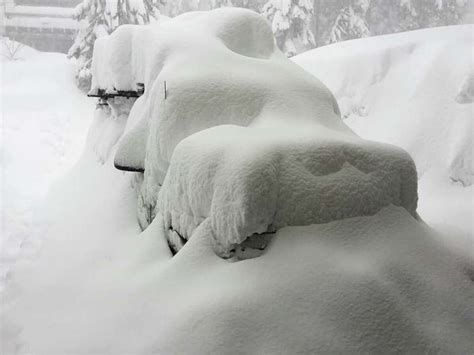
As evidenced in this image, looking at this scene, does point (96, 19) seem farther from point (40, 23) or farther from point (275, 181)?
point (275, 181)

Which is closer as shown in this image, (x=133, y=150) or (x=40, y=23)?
(x=133, y=150)

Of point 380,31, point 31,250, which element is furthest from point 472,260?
point 380,31

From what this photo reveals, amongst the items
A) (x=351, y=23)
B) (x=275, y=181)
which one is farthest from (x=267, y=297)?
(x=351, y=23)

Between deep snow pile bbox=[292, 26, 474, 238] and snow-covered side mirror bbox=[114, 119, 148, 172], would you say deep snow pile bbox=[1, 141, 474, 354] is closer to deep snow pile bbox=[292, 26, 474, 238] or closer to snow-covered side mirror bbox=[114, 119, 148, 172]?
snow-covered side mirror bbox=[114, 119, 148, 172]

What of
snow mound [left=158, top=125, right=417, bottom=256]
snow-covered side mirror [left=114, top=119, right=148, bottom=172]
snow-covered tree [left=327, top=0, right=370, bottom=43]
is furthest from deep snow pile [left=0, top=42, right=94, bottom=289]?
snow-covered tree [left=327, top=0, right=370, bottom=43]

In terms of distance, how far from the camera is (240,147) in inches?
119

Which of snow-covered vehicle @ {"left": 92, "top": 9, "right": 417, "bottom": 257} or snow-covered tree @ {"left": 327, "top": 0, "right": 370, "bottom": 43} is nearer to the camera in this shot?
snow-covered vehicle @ {"left": 92, "top": 9, "right": 417, "bottom": 257}

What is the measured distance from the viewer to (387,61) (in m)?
8.02

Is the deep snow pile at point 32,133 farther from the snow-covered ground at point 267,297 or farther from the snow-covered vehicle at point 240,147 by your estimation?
the snow-covered vehicle at point 240,147

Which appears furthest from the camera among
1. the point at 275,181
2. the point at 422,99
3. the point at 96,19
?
the point at 96,19

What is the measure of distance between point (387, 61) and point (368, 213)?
5.63 m

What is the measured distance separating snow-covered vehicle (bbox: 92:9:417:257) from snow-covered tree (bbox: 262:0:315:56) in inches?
572

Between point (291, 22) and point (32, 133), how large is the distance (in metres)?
→ 10.8

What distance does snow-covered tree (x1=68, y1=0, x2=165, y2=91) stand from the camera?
18.1 metres
